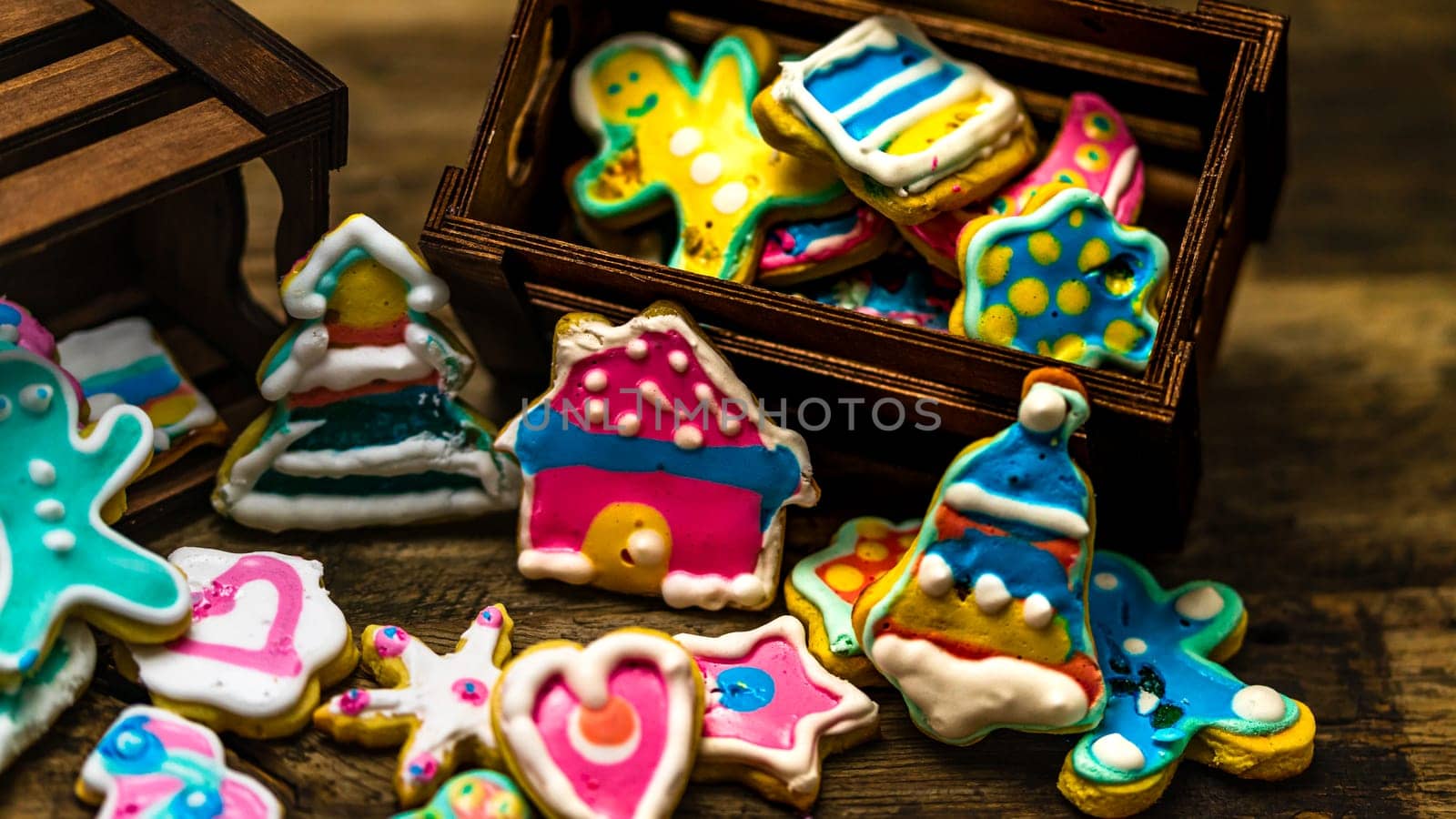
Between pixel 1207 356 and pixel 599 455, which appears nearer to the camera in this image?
pixel 599 455

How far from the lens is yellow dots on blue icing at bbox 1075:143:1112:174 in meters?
1.41

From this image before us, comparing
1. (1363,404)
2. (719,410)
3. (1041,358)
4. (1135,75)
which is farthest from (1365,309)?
(719,410)

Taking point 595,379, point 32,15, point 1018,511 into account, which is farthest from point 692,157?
point 32,15

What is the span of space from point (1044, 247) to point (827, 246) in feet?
0.68

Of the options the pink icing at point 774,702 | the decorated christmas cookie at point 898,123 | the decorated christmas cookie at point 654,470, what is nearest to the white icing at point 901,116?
the decorated christmas cookie at point 898,123

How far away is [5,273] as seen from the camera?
4.49 feet

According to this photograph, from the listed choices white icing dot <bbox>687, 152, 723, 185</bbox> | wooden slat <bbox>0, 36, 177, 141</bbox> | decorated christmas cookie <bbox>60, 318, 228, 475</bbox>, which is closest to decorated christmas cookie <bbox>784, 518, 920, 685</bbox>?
white icing dot <bbox>687, 152, 723, 185</bbox>

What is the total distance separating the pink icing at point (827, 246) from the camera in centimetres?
141

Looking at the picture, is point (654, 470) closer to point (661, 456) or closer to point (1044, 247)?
point (661, 456)

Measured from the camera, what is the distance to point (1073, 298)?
1.32m

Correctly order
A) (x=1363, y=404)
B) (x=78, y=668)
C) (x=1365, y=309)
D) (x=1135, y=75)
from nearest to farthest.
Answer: (x=78, y=668)
(x=1135, y=75)
(x=1363, y=404)
(x=1365, y=309)

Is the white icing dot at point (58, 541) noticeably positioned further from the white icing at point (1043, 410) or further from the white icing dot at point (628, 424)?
the white icing at point (1043, 410)

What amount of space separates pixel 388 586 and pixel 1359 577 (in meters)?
0.99

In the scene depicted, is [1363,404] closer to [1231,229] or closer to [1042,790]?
[1231,229]
